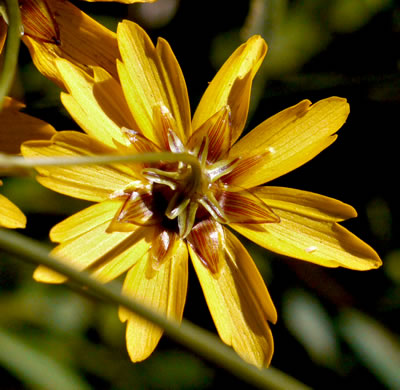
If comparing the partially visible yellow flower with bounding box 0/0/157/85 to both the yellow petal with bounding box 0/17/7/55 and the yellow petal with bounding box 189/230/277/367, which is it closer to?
the yellow petal with bounding box 0/17/7/55

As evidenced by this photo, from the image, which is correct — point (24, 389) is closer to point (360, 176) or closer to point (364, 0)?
point (360, 176)

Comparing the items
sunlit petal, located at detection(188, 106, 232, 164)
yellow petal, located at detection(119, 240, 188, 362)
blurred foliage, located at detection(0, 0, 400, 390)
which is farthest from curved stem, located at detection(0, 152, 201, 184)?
blurred foliage, located at detection(0, 0, 400, 390)

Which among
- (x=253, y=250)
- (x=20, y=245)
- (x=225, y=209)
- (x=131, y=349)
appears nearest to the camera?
(x=20, y=245)

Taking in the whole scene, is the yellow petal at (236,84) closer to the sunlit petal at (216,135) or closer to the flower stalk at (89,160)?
the sunlit petal at (216,135)

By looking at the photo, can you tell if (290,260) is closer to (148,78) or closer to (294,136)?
(294,136)

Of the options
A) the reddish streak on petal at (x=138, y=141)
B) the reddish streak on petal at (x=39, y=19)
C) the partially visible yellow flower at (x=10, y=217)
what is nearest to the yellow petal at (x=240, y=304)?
the reddish streak on petal at (x=138, y=141)

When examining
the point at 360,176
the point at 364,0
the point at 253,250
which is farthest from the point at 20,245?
the point at 364,0
